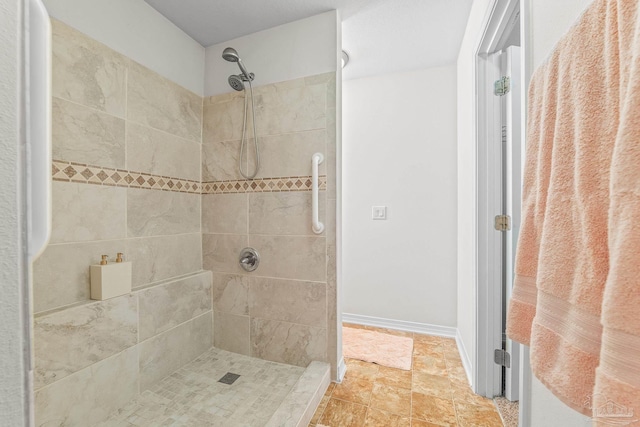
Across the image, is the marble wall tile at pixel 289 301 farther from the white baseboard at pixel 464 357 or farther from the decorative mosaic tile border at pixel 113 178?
the white baseboard at pixel 464 357

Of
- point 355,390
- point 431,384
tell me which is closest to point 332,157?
point 355,390

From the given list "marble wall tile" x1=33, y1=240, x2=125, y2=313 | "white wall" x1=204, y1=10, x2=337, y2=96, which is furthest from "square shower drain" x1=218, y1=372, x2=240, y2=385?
"white wall" x1=204, y1=10, x2=337, y2=96

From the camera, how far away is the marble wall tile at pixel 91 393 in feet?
3.22

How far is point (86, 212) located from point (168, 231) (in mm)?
422

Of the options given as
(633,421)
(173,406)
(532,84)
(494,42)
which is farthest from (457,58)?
(173,406)

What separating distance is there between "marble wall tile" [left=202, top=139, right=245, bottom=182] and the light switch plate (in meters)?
1.17

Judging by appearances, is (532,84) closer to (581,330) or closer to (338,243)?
(581,330)

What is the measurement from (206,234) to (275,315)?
0.72 meters

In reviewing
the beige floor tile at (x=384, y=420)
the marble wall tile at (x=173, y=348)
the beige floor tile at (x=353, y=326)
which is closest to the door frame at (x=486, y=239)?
the beige floor tile at (x=384, y=420)

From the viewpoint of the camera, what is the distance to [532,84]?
0.62m

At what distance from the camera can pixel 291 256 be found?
158 cm

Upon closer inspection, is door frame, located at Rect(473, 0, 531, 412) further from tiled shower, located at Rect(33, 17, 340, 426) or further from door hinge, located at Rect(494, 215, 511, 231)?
tiled shower, located at Rect(33, 17, 340, 426)

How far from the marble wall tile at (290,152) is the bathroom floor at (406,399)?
1.24 metres

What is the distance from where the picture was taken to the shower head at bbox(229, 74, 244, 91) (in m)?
1.57
